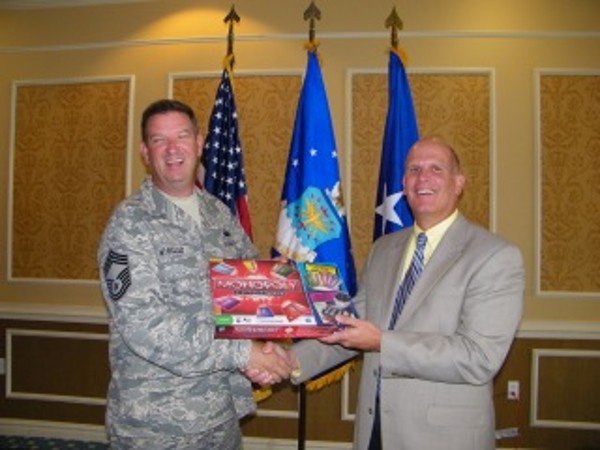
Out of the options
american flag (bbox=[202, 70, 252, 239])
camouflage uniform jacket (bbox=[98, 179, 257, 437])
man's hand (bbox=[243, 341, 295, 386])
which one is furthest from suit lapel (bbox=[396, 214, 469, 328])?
american flag (bbox=[202, 70, 252, 239])

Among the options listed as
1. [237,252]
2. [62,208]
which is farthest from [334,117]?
[62,208]

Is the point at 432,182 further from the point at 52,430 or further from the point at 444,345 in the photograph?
Answer: the point at 52,430

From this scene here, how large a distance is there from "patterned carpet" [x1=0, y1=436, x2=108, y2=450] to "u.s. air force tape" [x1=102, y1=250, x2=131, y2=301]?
2918mm

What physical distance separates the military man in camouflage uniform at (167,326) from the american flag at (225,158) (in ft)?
4.32

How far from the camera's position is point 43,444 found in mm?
3980

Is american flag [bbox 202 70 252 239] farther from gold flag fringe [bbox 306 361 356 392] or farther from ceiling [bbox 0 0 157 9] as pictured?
ceiling [bbox 0 0 157 9]

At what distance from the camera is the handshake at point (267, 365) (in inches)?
73.1

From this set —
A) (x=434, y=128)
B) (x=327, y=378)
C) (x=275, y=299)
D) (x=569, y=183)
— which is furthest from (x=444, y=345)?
(x=569, y=183)

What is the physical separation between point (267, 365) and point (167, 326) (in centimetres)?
46

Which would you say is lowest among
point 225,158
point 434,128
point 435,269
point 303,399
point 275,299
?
point 303,399

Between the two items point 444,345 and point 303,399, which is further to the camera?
point 303,399

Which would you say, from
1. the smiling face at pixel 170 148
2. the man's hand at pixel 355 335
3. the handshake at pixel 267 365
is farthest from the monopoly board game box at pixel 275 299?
the smiling face at pixel 170 148

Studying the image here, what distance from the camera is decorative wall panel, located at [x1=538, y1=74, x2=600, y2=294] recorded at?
3.73 m

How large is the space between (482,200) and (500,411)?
1.75 meters
